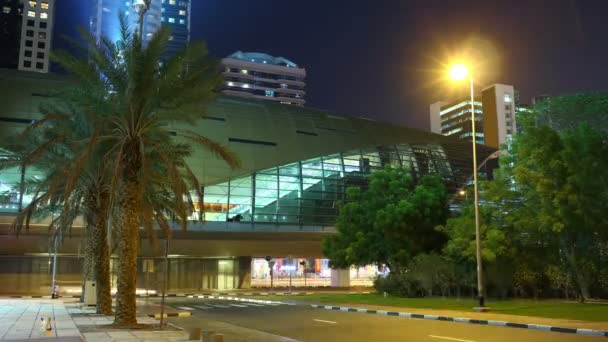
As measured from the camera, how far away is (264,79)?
609 feet

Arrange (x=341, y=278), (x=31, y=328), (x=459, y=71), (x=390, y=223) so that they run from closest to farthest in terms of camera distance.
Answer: (x=31, y=328)
(x=459, y=71)
(x=390, y=223)
(x=341, y=278)

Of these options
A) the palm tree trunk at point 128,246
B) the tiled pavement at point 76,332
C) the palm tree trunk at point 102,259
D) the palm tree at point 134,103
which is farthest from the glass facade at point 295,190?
the palm tree trunk at point 128,246

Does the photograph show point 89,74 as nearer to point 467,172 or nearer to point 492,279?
point 492,279

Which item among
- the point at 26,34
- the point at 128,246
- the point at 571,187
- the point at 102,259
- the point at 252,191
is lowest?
the point at 102,259

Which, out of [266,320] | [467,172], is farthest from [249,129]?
[266,320]

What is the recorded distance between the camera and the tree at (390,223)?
38812 millimetres

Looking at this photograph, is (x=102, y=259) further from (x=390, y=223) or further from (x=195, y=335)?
(x=390, y=223)

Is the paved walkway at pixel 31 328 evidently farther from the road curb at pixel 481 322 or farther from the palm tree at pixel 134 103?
the road curb at pixel 481 322

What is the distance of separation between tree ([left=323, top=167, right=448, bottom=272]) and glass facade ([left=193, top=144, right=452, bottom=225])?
49.1 ft

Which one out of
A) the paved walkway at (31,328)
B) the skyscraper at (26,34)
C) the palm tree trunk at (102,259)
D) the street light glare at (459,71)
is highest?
the skyscraper at (26,34)

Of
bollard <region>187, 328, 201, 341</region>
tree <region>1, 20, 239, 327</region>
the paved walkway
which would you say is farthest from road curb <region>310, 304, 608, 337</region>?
the paved walkway

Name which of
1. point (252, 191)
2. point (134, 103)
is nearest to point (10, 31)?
point (252, 191)

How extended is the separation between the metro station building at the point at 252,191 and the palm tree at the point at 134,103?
30.5 m

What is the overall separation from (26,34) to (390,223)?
426 feet
